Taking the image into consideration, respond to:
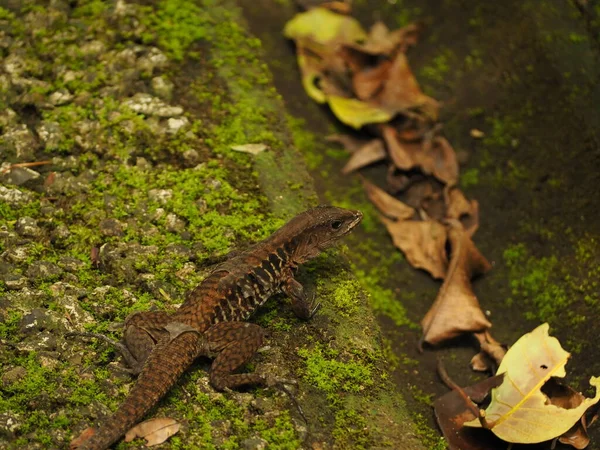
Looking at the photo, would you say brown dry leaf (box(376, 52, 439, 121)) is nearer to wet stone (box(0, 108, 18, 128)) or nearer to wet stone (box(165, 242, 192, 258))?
wet stone (box(165, 242, 192, 258))

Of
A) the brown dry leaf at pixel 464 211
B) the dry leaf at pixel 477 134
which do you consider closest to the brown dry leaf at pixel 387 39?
the dry leaf at pixel 477 134

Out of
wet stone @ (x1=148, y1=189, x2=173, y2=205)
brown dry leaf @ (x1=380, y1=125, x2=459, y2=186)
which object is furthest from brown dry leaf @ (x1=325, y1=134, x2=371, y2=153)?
wet stone @ (x1=148, y1=189, x2=173, y2=205)

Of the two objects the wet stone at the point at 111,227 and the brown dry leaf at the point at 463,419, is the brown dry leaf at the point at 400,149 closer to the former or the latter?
the brown dry leaf at the point at 463,419

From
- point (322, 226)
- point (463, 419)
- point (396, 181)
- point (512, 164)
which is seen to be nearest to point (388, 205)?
point (396, 181)

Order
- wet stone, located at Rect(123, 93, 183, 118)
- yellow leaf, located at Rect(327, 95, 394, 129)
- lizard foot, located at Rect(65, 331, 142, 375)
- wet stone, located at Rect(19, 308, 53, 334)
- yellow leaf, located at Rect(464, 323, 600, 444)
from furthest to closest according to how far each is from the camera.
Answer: yellow leaf, located at Rect(327, 95, 394, 129), wet stone, located at Rect(123, 93, 183, 118), yellow leaf, located at Rect(464, 323, 600, 444), wet stone, located at Rect(19, 308, 53, 334), lizard foot, located at Rect(65, 331, 142, 375)

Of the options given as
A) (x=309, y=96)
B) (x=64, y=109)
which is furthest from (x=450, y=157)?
(x=64, y=109)

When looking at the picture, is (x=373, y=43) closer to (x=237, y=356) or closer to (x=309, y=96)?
(x=309, y=96)
